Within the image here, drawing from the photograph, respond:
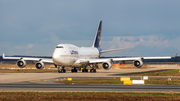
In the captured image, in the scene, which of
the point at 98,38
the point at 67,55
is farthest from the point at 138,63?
the point at 98,38

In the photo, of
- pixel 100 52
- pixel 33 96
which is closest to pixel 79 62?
pixel 100 52

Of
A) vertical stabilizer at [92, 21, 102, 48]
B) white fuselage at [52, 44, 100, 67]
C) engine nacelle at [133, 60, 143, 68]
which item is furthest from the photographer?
vertical stabilizer at [92, 21, 102, 48]

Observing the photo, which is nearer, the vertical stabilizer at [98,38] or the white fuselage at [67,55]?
the white fuselage at [67,55]

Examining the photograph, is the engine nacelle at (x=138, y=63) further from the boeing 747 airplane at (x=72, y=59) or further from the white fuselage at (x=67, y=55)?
the white fuselage at (x=67, y=55)

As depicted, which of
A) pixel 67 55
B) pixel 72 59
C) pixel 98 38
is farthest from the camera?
pixel 98 38

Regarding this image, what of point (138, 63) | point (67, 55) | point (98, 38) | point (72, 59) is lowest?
point (138, 63)

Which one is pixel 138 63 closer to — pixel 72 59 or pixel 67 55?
pixel 72 59

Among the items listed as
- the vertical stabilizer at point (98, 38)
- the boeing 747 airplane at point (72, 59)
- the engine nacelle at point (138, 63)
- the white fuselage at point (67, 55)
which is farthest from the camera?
the vertical stabilizer at point (98, 38)

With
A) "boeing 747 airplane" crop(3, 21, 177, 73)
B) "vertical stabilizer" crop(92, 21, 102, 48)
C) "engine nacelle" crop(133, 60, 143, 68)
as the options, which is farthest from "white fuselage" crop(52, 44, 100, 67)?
"engine nacelle" crop(133, 60, 143, 68)

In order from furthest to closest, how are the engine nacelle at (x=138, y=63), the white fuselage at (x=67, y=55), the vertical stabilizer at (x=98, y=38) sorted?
the vertical stabilizer at (x=98, y=38) → the white fuselage at (x=67, y=55) → the engine nacelle at (x=138, y=63)

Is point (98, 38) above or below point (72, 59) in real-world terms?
above

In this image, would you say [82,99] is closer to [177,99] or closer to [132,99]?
[132,99]

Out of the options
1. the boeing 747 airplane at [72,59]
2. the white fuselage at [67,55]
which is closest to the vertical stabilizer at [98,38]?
the boeing 747 airplane at [72,59]

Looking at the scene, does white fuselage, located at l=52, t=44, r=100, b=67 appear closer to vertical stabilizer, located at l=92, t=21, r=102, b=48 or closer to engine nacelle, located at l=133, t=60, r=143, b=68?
vertical stabilizer, located at l=92, t=21, r=102, b=48
